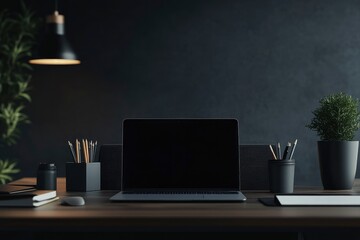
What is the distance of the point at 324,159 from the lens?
77.5 inches

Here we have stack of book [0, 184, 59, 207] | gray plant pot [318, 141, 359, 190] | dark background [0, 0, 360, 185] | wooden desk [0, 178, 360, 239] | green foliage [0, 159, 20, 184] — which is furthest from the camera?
dark background [0, 0, 360, 185]

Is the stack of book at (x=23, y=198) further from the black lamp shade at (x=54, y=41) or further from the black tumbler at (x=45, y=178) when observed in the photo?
the black lamp shade at (x=54, y=41)

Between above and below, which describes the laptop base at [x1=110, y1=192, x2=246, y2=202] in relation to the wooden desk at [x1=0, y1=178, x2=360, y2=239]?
above

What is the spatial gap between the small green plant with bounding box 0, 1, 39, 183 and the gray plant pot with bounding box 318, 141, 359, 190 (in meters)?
2.83

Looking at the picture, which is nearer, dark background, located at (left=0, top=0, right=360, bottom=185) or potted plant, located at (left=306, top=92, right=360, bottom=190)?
potted plant, located at (left=306, top=92, right=360, bottom=190)

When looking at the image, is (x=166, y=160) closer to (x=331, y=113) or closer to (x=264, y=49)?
(x=331, y=113)

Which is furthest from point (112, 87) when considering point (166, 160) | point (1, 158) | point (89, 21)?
point (166, 160)

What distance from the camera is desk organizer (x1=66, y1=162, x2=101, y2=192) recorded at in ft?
6.43

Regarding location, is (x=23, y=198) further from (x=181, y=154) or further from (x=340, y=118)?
(x=340, y=118)

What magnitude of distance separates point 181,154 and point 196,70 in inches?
102

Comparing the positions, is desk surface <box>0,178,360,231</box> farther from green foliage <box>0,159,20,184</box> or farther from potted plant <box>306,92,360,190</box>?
green foliage <box>0,159,20,184</box>

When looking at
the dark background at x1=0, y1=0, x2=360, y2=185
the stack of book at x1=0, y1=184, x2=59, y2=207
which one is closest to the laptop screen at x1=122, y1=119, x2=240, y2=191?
the stack of book at x1=0, y1=184, x2=59, y2=207

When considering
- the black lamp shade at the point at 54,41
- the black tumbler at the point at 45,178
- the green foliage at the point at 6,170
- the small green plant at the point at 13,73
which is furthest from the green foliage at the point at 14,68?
the black tumbler at the point at 45,178

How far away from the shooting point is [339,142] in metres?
1.94
